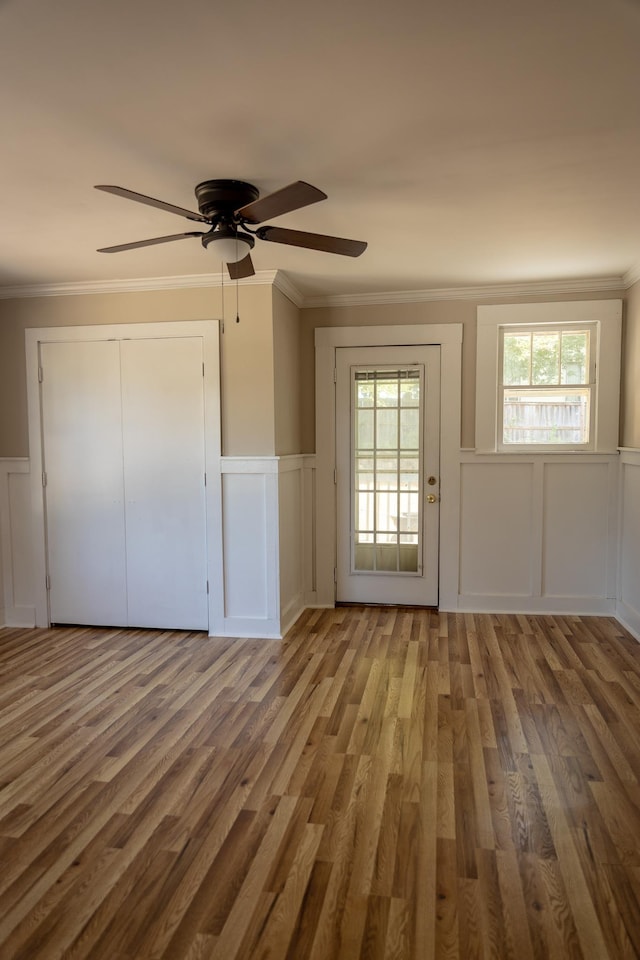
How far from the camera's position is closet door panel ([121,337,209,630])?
4.11m

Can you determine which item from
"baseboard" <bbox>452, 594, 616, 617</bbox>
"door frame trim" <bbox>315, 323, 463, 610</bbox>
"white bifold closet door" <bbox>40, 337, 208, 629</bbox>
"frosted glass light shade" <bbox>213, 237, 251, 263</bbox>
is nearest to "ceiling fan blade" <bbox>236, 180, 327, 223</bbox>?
"frosted glass light shade" <bbox>213, 237, 251, 263</bbox>

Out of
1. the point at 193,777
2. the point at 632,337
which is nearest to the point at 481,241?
the point at 632,337

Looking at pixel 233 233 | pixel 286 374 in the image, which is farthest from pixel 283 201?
pixel 286 374

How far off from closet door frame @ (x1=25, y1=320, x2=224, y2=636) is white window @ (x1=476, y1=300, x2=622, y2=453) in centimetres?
200

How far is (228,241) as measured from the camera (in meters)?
2.48

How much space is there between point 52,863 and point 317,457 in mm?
3334

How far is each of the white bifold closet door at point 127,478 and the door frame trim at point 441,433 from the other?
1.07 m

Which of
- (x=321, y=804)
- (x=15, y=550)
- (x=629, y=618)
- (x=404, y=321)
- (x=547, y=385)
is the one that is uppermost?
(x=404, y=321)

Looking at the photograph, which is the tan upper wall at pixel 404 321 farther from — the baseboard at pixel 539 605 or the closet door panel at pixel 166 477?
the baseboard at pixel 539 605

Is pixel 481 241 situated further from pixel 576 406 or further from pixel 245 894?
pixel 245 894

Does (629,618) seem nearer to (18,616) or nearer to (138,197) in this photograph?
(138,197)

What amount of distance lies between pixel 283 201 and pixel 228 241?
1.58ft

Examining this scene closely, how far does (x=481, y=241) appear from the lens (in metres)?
3.37

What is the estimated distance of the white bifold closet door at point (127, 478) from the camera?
4129mm
